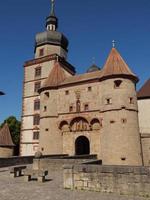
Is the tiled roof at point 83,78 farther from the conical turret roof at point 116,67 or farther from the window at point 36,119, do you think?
the window at point 36,119

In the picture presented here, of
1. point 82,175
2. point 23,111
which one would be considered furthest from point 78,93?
point 82,175

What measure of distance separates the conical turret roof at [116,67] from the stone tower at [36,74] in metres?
10.1

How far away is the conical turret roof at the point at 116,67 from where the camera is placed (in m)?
24.6

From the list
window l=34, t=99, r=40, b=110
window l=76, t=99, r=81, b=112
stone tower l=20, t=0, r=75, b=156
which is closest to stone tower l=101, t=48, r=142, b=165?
window l=76, t=99, r=81, b=112

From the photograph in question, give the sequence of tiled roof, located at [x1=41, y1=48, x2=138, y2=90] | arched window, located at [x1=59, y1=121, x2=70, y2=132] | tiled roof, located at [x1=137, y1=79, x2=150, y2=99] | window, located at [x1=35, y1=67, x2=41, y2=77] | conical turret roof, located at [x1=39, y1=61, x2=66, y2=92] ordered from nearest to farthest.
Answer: tiled roof, located at [x1=41, y1=48, x2=138, y2=90] → arched window, located at [x1=59, y1=121, x2=70, y2=132] → conical turret roof, located at [x1=39, y1=61, x2=66, y2=92] → tiled roof, located at [x1=137, y1=79, x2=150, y2=99] → window, located at [x1=35, y1=67, x2=41, y2=77]

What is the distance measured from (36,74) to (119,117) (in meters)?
17.8

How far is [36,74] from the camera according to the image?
36562 mm

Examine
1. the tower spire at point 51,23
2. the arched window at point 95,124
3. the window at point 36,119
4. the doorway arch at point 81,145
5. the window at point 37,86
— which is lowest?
the doorway arch at point 81,145

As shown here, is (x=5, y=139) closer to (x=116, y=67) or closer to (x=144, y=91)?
(x=116, y=67)

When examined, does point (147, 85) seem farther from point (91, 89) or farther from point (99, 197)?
point (99, 197)

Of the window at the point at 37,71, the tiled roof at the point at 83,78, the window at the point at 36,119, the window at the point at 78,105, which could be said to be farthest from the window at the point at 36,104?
the window at the point at 78,105

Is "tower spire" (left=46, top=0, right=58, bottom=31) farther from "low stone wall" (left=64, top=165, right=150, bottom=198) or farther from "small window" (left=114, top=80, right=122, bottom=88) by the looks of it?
"low stone wall" (left=64, top=165, right=150, bottom=198)

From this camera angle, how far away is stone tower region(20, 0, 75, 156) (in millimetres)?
33963

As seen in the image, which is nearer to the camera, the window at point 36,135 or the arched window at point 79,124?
the arched window at point 79,124
